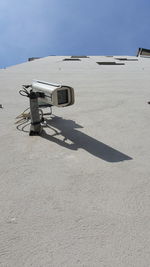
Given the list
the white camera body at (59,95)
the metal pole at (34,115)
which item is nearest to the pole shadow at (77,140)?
the metal pole at (34,115)

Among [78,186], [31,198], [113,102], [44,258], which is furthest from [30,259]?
[113,102]

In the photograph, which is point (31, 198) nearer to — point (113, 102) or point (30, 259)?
point (30, 259)

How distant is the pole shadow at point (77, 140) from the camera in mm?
2420

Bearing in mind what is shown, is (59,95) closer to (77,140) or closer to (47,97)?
(47,97)

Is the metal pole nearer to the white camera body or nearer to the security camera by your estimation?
Result: the security camera

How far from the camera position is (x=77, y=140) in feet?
9.16

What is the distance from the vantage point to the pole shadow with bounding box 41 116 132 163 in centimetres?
242

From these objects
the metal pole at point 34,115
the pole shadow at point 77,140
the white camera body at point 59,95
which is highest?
the white camera body at point 59,95

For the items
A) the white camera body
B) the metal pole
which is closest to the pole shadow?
the metal pole

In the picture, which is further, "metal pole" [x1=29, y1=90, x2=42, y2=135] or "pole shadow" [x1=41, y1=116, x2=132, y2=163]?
"metal pole" [x1=29, y1=90, x2=42, y2=135]

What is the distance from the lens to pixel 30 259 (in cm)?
128

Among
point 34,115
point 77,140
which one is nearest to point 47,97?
point 34,115

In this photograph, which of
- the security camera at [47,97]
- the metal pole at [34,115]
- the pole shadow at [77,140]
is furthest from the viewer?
the metal pole at [34,115]

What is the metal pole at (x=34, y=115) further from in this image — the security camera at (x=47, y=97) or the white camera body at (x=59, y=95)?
the white camera body at (x=59, y=95)
